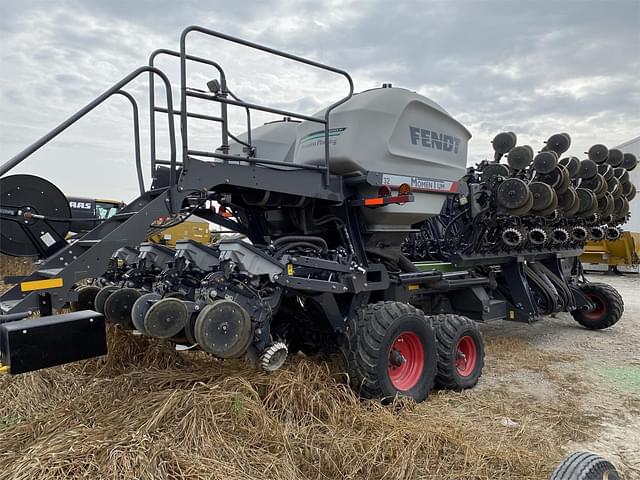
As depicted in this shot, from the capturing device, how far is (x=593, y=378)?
17.7ft

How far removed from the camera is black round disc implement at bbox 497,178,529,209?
616cm

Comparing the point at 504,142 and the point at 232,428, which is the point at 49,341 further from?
the point at 504,142

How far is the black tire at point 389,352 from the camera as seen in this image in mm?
3979

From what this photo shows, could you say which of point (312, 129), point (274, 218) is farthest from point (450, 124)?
point (274, 218)

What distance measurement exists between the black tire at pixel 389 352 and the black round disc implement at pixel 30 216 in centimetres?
228

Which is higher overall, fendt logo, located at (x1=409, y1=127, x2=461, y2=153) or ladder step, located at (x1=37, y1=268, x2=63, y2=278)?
fendt logo, located at (x1=409, y1=127, x2=461, y2=153)

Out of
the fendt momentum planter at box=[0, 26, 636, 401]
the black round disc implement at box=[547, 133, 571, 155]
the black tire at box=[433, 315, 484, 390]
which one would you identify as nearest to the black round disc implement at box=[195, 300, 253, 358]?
the fendt momentum planter at box=[0, 26, 636, 401]

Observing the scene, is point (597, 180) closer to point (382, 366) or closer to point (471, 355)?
point (471, 355)

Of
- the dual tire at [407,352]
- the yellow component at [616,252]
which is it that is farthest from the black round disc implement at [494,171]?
the yellow component at [616,252]

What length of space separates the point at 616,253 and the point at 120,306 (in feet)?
53.3

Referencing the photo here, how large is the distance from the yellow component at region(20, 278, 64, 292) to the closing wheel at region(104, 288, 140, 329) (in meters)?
0.67

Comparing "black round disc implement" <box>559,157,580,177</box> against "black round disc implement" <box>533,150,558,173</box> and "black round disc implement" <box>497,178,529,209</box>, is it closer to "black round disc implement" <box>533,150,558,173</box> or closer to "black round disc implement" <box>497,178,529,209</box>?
"black round disc implement" <box>533,150,558,173</box>

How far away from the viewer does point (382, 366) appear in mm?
4016

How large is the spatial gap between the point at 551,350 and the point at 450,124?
341cm
